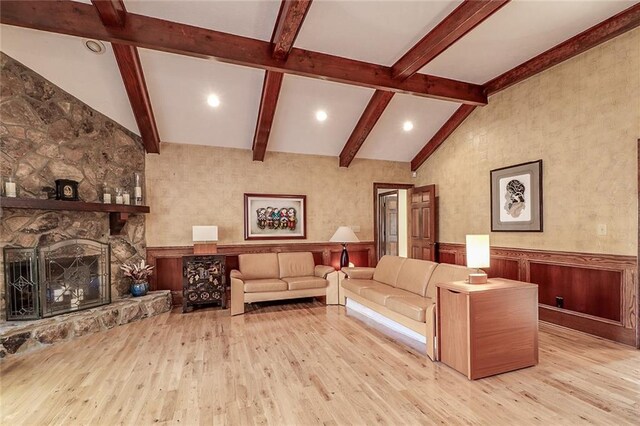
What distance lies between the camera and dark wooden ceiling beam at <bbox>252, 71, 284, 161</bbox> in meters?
4.21

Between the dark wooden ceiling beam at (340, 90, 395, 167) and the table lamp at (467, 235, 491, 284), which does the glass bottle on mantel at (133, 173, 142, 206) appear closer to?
the dark wooden ceiling beam at (340, 90, 395, 167)

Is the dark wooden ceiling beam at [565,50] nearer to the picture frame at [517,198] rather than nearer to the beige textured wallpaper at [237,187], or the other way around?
the picture frame at [517,198]

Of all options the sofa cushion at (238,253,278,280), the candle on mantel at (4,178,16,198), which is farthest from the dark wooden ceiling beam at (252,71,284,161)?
the candle on mantel at (4,178,16,198)

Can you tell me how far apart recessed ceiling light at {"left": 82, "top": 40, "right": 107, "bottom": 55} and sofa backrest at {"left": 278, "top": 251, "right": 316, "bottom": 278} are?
12.3 ft

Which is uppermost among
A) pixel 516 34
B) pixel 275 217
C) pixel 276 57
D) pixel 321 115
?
pixel 516 34

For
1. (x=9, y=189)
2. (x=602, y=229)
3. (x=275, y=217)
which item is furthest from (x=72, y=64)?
(x=602, y=229)

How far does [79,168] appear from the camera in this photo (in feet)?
13.9

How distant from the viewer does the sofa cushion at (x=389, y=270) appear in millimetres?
4543

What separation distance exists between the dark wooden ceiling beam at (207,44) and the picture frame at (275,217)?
8.42 ft

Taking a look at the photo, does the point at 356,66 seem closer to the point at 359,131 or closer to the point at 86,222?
the point at 359,131

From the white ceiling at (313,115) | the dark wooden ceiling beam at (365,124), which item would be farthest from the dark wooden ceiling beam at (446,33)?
the white ceiling at (313,115)

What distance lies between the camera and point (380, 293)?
4.01 meters

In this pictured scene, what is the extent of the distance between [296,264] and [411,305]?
2578mm

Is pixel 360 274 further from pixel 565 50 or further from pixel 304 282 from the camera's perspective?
pixel 565 50
